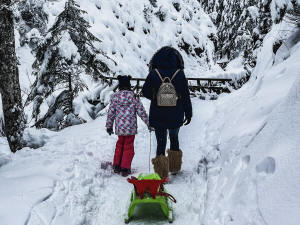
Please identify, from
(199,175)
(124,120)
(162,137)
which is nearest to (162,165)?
(162,137)

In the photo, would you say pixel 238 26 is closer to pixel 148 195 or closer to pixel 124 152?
pixel 124 152

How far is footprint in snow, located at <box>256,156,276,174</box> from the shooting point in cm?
289

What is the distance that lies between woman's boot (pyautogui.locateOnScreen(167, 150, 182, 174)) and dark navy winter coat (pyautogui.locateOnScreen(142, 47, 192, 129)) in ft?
1.85

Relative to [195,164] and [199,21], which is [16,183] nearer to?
[195,164]

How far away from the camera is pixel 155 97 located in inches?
189

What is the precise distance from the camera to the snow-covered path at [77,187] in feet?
11.5

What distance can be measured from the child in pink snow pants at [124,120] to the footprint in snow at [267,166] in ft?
8.69

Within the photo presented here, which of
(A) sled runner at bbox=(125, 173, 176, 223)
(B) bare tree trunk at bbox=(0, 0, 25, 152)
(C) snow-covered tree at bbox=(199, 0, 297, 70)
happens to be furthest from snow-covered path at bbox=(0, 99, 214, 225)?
(C) snow-covered tree at bbox=(199, 0, 297, 70)

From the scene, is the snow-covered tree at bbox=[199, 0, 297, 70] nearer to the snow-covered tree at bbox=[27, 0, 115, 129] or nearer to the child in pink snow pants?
the snow-covered tree at bbox=[27, 0, 115, 129]

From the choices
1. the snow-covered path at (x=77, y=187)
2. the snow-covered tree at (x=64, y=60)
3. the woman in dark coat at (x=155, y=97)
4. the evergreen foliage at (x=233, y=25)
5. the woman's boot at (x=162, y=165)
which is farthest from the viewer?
the evergreen foliage at (x=233, y=25)

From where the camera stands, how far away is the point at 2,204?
3.22m

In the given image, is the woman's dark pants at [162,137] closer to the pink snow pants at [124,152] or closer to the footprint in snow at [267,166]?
the pink snow pants at [124,152]

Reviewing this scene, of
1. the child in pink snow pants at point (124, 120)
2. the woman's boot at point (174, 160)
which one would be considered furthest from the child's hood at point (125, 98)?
the woman's boot at point (174, 160)

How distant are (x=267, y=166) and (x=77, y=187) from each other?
2.75m
